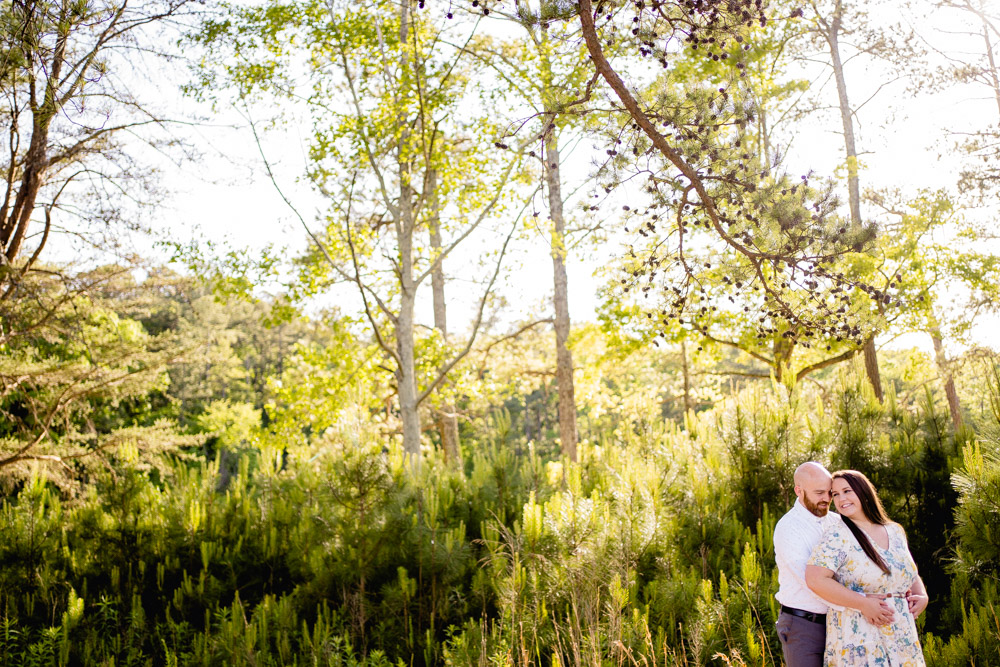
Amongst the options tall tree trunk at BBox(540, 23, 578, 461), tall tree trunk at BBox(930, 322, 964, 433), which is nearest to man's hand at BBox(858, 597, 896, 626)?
tall tree trunk at BBox(930, 322, 964, 433)

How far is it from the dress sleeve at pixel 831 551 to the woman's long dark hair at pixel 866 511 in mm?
90

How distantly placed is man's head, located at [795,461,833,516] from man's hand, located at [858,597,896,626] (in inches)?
22.0

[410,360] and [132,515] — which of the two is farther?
[410,360]

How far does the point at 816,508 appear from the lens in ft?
11.5

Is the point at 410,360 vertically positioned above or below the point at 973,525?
above

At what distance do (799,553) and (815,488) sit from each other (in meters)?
0.35

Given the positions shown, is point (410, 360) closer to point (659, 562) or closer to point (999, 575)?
point (659, 562)

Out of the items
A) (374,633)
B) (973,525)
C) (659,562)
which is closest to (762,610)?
(659,562)

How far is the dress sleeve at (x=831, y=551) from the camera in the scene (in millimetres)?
3201

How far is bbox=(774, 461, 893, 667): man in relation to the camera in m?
3.31

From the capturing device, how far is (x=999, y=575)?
434cm

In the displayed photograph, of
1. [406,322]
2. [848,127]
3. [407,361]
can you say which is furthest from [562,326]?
[848,127]

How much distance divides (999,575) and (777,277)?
2468 millimetres

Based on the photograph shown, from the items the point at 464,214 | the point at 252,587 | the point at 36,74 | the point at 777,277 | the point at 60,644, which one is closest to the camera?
the point at 777,277
